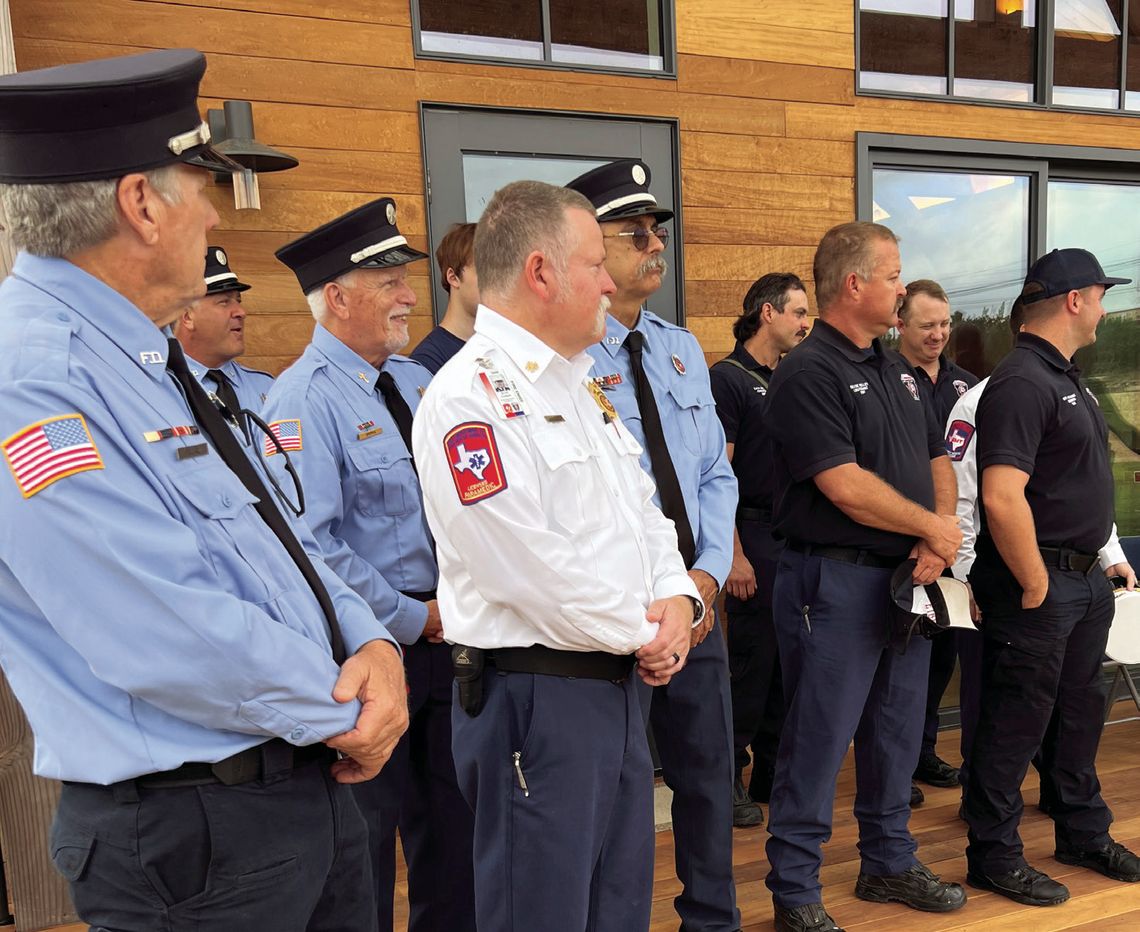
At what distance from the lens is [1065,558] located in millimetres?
2811

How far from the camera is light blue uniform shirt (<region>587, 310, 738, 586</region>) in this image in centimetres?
238

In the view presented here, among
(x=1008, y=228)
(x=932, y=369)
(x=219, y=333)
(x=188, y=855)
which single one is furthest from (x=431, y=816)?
(x=1008, y=228)

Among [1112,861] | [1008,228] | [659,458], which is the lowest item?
[1112,861]

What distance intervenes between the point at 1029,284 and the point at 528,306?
6.37 feet

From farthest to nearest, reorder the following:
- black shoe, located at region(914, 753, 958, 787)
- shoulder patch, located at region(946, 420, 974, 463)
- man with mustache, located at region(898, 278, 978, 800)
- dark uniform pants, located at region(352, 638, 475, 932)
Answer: man with mustache, located at region(898, 278, 978, 800) < black shoe, located at region(914, 753, 958, 787) < shoulder patch, located at region(946, 420, 974, 463) < dark uniform pants, located at region(352, 638, 475, 932)

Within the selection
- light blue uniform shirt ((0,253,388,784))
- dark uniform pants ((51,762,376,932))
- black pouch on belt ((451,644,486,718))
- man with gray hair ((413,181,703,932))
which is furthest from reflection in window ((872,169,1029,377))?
dark uniform pants ((51,762,376,932))

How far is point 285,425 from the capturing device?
2154 millimetres

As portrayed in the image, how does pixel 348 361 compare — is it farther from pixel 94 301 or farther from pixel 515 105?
pixel 515 105

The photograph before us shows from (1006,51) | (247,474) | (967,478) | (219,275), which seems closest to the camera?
(247,474)

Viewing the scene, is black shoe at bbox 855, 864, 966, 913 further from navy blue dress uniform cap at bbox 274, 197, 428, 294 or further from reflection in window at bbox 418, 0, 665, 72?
reflection in window at bbox 418, 0, 665, 72

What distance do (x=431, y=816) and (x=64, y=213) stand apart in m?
1.67

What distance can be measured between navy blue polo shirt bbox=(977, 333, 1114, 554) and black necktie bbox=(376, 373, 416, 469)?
65.0 inches

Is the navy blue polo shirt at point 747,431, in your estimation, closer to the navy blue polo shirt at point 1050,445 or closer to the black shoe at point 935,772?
the navy blue polo shirt at point 1050,445

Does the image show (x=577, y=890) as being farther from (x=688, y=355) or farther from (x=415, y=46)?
(x=415, y=46)
